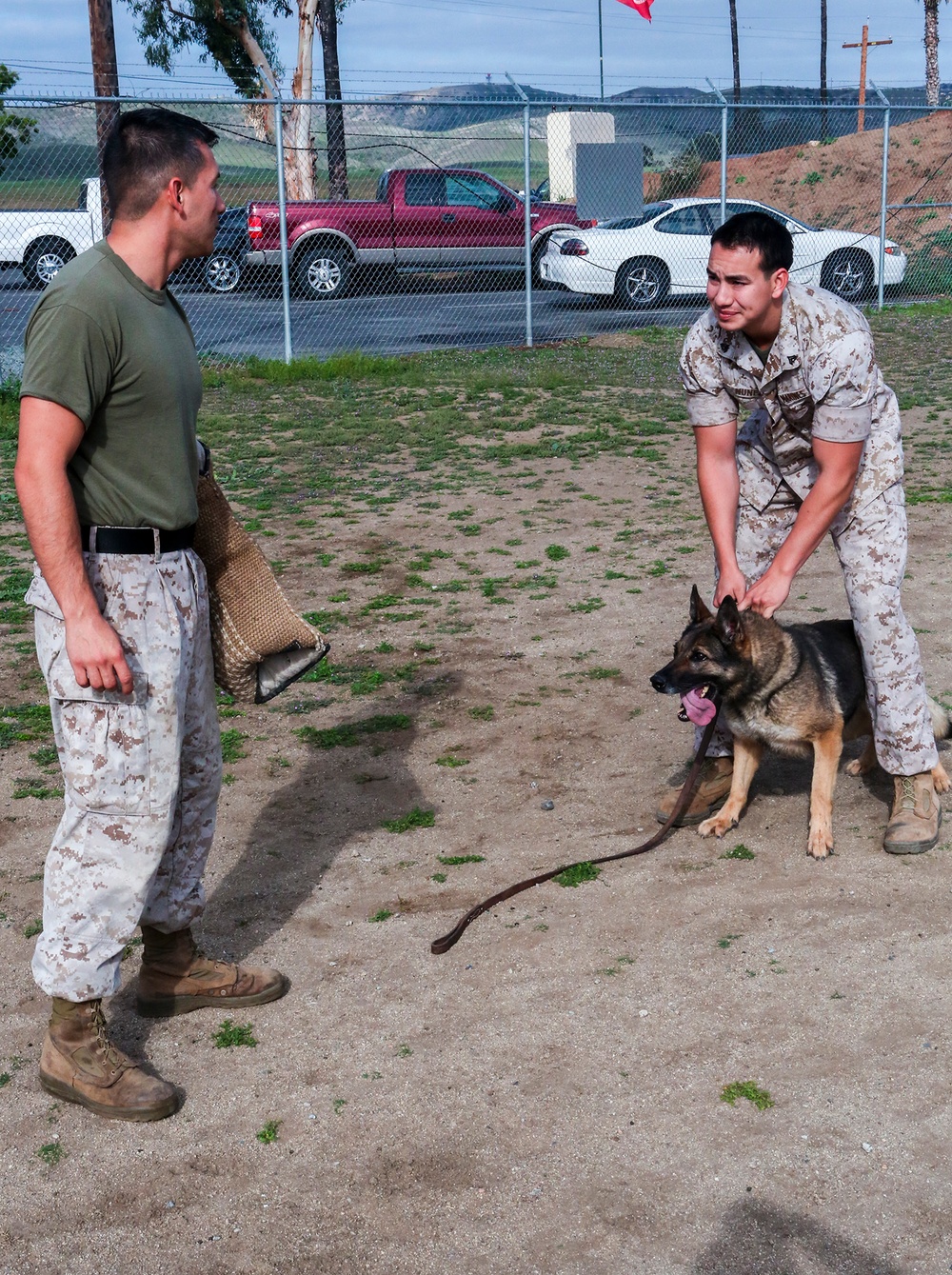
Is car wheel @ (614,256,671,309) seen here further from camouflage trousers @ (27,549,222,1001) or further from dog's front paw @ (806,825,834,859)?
camouflage trousers @ (27,549,222,1001)

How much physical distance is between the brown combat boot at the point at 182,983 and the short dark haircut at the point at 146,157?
184cm

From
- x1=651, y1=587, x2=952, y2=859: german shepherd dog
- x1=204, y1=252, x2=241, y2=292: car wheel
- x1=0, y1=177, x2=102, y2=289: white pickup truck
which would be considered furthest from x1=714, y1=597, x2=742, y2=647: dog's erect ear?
x1=204, y1=252, x2=241, y2=292: car wheel

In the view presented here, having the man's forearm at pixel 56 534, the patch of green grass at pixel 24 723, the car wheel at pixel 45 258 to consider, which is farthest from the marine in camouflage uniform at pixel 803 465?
the car wheel at pixel 45 258

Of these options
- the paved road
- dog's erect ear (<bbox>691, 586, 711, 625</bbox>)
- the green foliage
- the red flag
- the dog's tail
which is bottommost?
the dog's tail

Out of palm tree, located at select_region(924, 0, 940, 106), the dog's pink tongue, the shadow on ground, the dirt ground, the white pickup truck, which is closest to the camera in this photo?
the shadow on ground

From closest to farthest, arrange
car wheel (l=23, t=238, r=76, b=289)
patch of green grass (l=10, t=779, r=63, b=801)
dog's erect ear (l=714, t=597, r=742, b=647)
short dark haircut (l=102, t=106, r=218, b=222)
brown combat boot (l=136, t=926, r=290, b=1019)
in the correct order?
short dark haircut (l=102, t=106, r=218, b=222) < brown combat boot (l=136, t=926, r=290, b=1019) < dog's erect ear (l=714, t=597, r=742, b=647) < patch of green grass (l=10, t=779, r=63, b=801) < car wheel (l=23, t=238, r=76, b=289)

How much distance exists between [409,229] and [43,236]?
4741 millimetres

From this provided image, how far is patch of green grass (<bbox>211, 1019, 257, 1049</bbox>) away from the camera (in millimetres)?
3328

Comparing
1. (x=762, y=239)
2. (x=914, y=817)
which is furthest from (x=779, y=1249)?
(x=762, y=239)

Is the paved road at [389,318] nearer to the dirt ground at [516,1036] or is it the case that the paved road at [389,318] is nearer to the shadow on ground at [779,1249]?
the dirt ground at [516,1036]

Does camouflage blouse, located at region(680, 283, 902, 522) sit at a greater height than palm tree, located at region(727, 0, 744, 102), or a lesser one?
lesser

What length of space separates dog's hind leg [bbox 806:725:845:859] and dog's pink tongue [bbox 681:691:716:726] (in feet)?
1.16

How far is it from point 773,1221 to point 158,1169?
133 centimetres

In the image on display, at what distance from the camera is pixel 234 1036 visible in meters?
3.35
